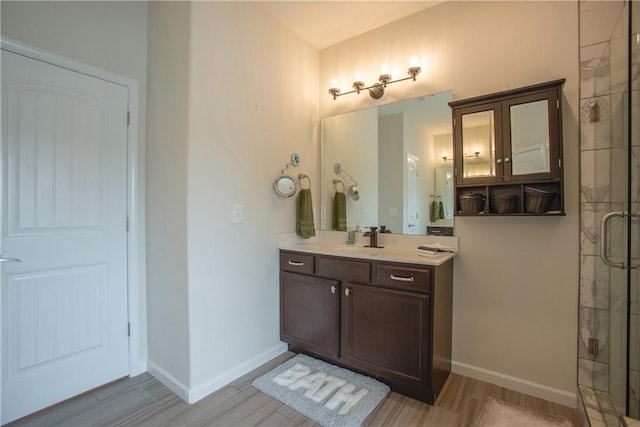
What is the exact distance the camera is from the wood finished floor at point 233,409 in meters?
1.67

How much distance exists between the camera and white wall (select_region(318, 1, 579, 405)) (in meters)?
1.80

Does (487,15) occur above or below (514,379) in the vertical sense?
above

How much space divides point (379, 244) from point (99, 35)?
2.50 metres

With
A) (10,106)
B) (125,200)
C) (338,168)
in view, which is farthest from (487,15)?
(10,106)

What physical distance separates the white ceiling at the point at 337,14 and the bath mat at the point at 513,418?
2.78m

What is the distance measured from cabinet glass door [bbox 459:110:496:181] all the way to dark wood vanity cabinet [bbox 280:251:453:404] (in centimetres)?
67

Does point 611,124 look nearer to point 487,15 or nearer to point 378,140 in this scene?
point 487,15

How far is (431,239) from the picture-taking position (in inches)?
88.6

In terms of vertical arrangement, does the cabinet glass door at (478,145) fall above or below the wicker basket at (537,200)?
above

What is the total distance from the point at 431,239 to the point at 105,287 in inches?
92.6

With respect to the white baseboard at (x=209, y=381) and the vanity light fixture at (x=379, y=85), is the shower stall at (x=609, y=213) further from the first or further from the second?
the white baseboard at (x=209, y=381)

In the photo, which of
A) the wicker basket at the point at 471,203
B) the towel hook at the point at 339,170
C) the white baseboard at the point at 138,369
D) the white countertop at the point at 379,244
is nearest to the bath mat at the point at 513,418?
the white countertop at the point at 379,244

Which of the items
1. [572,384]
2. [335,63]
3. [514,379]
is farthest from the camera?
[335,63]

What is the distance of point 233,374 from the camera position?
207cm
